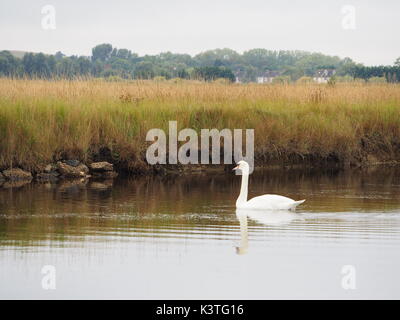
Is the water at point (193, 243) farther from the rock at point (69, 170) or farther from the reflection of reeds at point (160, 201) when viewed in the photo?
the rock at point (69, 170)

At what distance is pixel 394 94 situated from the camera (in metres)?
28.1

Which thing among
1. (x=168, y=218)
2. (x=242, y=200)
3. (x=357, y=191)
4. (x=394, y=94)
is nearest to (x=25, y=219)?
(x=168, y=218)

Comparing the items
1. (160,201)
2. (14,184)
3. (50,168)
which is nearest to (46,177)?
(50,168)

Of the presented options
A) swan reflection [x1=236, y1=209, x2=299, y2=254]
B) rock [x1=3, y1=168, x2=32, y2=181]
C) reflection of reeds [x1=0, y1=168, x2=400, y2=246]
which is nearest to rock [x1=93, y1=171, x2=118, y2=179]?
reflection of reeds [x1=0, y1=168, x2=400, y2=246]

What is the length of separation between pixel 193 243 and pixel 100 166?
8.30 m

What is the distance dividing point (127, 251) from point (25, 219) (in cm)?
291

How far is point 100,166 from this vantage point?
797 inches

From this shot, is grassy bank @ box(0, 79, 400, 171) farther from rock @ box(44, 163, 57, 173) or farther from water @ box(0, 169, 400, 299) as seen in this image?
water @ box(0, 169, 400, 299)

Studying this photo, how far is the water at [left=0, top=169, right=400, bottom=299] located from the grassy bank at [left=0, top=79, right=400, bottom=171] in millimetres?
2077

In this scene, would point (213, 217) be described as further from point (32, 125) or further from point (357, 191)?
point (32, 125)

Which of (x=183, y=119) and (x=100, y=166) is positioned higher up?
(x=183, y=119)

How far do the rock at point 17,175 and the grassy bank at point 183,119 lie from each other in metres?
0.18

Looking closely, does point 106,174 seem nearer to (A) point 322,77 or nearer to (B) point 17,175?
(B) point 17,175
